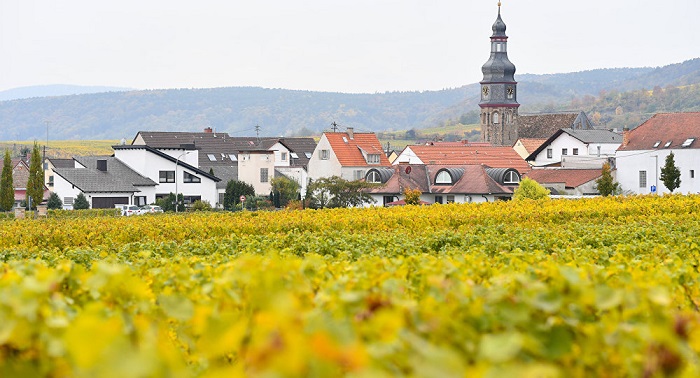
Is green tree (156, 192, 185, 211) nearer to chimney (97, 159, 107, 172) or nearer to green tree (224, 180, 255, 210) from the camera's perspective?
green tree (224, 180, 255, 210)

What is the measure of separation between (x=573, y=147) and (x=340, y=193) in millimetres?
45052

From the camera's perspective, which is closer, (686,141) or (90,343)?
(90,343)

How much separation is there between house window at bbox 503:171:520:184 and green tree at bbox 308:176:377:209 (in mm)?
10200

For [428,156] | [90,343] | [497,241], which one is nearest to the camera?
[90,343]

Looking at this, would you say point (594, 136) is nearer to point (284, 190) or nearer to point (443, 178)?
point (443, 178)

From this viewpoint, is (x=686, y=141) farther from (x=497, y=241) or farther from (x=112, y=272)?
(x=112, y=272)

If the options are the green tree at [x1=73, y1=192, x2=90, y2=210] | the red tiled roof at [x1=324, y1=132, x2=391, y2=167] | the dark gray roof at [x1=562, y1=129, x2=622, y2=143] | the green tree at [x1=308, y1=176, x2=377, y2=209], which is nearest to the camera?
the green tree at [x1=308, y1=176, x2=377, y2=209]

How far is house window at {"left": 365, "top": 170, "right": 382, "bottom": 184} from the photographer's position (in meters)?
77.7

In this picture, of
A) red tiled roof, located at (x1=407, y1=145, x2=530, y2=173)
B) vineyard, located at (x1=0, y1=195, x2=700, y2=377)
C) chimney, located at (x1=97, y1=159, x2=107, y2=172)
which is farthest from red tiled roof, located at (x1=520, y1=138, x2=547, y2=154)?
vineyard, located at (x1=0, y1=195, x2=700, y2=377)

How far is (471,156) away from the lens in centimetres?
8794

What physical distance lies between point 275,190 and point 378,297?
74901mm

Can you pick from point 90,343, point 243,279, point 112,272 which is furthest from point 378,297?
point 90,343

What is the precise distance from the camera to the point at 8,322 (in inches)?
192

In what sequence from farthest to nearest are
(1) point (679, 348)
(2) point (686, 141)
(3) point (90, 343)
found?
(2) point (686, 141), (1) point (679, 348), (3) point (90, 343)
